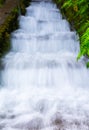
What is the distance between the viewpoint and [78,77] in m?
8.51

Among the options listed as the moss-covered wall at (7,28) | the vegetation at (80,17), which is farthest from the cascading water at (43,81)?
the vegetation at (80,17)

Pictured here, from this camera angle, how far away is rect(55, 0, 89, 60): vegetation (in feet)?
16.8

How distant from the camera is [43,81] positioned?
841 centimetres

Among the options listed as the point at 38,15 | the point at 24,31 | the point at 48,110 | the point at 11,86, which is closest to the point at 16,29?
the point at 24,31

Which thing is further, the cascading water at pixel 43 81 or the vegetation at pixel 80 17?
the cascading water at pixel 43 81

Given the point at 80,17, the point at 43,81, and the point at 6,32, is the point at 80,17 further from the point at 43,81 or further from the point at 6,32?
the point at 43,81

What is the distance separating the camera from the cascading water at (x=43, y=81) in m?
6.24

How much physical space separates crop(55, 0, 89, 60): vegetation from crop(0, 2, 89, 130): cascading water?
0.45 metres

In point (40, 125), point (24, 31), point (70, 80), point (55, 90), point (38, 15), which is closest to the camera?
point (40, 125)

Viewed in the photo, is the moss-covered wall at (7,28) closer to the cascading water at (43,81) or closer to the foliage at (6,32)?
the foliage at (6,32)

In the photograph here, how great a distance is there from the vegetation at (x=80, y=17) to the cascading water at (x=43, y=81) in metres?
0.45

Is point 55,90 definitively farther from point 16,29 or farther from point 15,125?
point 16,29

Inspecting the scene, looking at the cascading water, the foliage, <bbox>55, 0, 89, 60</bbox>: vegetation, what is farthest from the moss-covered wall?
<bbox>55, 0, 89, 60</bbox>: vegetation

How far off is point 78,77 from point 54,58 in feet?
3.35
